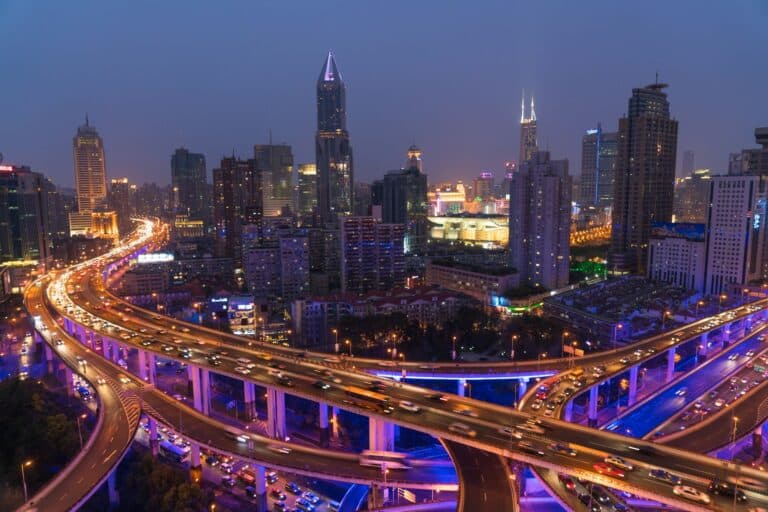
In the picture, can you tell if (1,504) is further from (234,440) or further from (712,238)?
(712,238)

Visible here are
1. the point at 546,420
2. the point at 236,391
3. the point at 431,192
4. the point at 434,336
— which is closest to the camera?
the point at 546,420

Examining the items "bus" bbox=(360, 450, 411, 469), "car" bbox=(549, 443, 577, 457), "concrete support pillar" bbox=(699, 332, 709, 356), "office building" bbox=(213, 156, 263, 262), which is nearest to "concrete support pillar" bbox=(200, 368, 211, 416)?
"bus" bbox=(360, 450, 411, 469)

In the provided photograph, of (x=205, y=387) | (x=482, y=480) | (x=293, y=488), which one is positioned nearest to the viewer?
(x=482, y=480)

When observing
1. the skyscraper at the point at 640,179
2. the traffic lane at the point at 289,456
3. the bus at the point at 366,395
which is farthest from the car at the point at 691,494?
the skyscraper at the point at 640,179

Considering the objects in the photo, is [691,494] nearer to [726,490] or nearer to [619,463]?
[726,490]

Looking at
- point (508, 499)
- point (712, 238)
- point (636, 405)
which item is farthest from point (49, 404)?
point (712, 238)

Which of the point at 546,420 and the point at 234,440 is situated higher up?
the point at 546,420

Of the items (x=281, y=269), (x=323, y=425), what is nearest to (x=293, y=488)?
(x=323, y=425)
